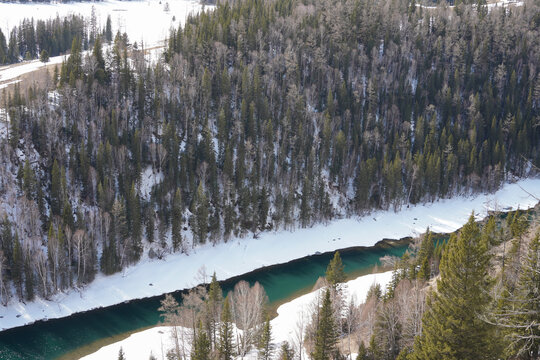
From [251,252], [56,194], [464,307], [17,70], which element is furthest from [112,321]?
[17,70]

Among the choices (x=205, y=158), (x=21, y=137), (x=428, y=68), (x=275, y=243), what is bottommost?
(x=275, y=243)

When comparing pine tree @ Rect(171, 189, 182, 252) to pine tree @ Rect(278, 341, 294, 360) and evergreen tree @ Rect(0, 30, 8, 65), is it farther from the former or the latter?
evergreen tree @ Rect(0, 30, 8, 65)

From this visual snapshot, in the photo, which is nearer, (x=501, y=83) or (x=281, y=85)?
(x=281, y=85)

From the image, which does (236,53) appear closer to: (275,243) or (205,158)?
(205,158)

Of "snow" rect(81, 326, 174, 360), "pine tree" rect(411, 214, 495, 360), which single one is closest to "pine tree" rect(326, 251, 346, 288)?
"snow" rect(81, 326, 174, 360)

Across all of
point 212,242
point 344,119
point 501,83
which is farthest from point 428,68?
point 212,242

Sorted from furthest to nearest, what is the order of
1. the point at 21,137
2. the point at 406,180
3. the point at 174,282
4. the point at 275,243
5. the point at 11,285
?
the point at 406,180 → the point at 275,243 → the point at 21,137 → the point at 174,282 → the point at 11,285
